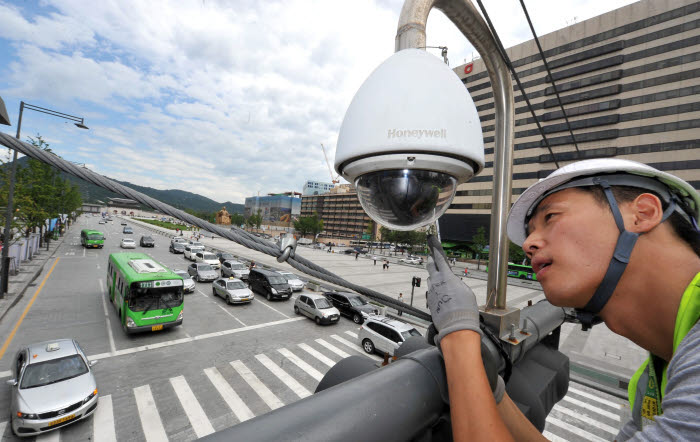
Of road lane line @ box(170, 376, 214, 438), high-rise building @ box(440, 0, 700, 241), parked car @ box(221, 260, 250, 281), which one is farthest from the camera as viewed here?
high-rise building @ box(440, 0, 700, 241)

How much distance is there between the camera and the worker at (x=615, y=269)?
86 centimetres

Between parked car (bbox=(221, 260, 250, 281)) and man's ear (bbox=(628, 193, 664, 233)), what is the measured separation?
22.9 metres

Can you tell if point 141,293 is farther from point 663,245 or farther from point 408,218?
point 663,245

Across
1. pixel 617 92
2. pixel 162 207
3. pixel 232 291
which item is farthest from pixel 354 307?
pixel 617 92

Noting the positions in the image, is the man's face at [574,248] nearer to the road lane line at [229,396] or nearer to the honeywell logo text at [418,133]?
the honeywell logo text at [418,133]

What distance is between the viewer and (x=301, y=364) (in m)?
10.2

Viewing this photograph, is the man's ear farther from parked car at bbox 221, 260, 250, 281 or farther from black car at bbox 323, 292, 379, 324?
parked car at bbox 221, 260, 250, 281

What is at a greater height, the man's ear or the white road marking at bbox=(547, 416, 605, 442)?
the man's ear

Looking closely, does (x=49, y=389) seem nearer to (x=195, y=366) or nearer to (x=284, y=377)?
(x=195, y=366)

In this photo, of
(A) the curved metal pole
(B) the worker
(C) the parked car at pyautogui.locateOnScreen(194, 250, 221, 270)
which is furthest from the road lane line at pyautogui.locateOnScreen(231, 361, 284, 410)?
(C) the parked car at pyautogui.locateOnScreen(194, 250, 221, 270)

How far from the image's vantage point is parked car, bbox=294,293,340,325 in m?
14.3

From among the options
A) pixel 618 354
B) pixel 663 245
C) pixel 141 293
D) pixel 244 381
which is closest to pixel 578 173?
pixel 663 245

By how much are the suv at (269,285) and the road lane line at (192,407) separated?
9.16 meters

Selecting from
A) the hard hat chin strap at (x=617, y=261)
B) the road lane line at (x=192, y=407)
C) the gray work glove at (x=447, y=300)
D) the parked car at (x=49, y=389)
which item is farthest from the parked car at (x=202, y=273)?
the hard hat chin strap at (x=617, y=261)
